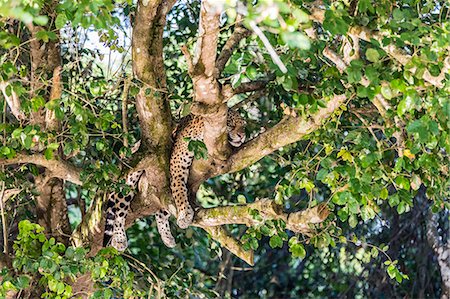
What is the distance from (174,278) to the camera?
545 centimetres

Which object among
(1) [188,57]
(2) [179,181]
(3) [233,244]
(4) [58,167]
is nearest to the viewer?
(1) [188,57]

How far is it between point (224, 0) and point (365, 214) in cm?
192

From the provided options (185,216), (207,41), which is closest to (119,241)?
(185,216)

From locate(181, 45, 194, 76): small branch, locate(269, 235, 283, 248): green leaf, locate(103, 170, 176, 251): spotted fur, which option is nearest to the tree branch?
locate(181, 45, 194, 76): small branch

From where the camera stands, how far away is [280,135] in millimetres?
4590

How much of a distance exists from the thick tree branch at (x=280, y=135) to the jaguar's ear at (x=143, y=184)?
1.61 feet

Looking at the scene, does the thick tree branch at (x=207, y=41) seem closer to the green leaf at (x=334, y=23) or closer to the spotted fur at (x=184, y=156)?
the green leaf at (x=334, y=23)

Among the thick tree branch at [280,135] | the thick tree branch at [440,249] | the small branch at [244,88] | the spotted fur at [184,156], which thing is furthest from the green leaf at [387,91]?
the thick tree branch at [440,249]

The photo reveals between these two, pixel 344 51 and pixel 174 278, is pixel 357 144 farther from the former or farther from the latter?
pixel 174 278

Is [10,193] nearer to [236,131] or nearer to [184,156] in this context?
[184,156]

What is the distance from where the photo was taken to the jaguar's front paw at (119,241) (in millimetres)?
5285

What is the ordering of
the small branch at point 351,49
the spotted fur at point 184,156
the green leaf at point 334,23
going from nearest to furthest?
the green leaf at point 334,23 → the small branch at point 351,49 → the spotted fur at point 184,156

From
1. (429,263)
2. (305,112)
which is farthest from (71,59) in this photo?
(429,263)

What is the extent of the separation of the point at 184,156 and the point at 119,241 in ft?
2.20
